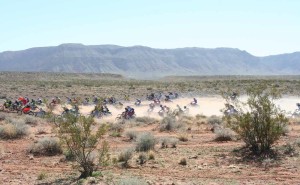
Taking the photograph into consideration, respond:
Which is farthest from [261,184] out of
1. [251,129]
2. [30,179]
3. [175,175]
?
[30,179]

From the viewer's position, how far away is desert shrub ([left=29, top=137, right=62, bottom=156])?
1508cm

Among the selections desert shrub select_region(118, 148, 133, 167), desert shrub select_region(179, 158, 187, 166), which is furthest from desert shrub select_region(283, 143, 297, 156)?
desert shrub select_region(118, 148, 133, 167)

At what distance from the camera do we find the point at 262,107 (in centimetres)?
1475

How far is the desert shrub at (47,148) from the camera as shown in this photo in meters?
15.1

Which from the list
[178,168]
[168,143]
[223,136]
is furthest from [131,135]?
[178,168]

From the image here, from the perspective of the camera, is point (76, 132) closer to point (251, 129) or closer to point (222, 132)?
point (251, 129)

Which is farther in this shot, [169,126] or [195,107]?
[195,107]

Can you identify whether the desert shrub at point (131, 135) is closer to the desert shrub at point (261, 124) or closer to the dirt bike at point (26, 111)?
the desert shrub at point (261, 124)

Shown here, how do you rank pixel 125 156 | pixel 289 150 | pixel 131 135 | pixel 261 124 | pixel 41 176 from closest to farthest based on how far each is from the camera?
pixel 41 176 → pixel 125 156 → pixel 289 150 → pixel 261 124 → pixel 131 135

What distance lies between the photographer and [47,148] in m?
15.2

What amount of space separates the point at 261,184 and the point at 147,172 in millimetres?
3136

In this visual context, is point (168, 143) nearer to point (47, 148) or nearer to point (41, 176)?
point (47, 148)

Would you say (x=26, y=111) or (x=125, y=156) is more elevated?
(x=26, y=111)

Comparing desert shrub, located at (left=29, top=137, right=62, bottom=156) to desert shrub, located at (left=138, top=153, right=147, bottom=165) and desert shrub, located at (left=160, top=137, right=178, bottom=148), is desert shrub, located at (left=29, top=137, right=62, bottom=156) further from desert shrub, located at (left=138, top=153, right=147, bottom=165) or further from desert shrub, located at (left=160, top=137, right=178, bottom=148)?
desert shrub, located at (left=160, top=137, right=178, bottom=148)
